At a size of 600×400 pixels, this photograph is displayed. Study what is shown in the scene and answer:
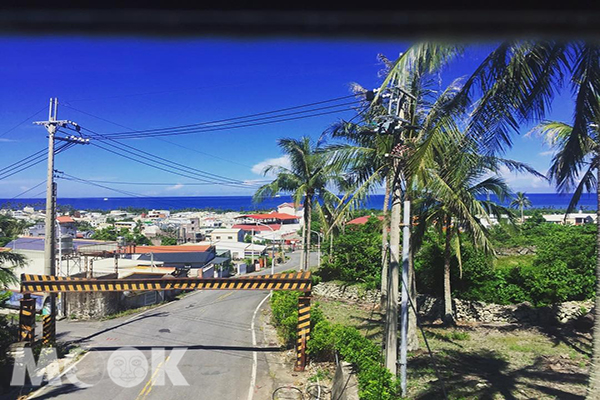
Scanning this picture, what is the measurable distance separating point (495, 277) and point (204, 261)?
26.6 metres

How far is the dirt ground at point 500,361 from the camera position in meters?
9.73

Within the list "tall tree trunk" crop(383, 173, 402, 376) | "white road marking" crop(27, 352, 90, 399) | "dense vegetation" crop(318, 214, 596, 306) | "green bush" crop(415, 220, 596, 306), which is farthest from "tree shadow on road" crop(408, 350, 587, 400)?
"white road marking" crop(27, 352, 90, 399)

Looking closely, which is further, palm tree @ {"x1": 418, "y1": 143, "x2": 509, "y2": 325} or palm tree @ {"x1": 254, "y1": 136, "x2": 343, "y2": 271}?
palm tree @ {"x1": 254, "y1": 136, "x2": 343, "y2": 271}

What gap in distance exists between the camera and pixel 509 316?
17.5 metres

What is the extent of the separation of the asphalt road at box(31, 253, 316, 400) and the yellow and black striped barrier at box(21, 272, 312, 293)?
8.04ft

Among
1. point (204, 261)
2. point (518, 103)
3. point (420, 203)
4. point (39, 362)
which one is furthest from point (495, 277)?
point (204, 261)

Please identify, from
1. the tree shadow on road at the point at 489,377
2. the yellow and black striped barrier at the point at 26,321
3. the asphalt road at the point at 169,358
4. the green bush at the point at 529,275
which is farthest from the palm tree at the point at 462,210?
the yellow and black striped barrier at the point at 26,321

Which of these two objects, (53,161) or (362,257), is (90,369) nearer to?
(53,161)

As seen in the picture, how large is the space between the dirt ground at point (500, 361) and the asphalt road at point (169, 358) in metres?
4.37

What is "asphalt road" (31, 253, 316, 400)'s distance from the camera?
1138 cm

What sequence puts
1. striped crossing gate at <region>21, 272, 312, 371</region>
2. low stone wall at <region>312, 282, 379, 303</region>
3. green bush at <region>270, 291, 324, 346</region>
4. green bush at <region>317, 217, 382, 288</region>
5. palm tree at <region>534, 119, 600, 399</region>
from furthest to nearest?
green bush at <region>317, 217, 382, 288</region>
low stone wall at <region>312, 282, 379, 303</region>
green bush at <region>270, 291, 324, 346</region>
striped crossing gate at <region>21, 272, 312, 371</region>
palm tree at <region>534, 119, 600, 399</region>

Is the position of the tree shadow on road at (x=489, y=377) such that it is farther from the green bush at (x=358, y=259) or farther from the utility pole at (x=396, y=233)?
the green bush at (x=358, y=259)

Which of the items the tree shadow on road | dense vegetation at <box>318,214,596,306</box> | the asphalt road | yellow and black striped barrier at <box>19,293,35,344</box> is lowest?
the asphalt road

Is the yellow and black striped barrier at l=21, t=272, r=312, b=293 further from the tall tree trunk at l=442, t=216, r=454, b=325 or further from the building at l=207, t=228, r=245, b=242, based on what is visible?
the building at l=207, t=228, r=245, b=242
